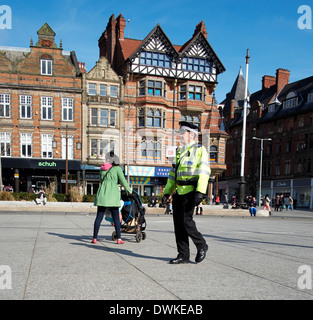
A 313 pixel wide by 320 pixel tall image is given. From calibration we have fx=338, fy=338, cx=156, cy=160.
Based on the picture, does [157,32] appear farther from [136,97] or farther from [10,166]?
[10,166]

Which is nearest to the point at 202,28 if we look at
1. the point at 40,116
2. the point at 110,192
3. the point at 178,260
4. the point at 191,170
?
the point at 40,116

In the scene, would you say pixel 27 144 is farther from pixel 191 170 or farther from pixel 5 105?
pixel 191 170

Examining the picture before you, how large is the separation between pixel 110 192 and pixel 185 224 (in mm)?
2218

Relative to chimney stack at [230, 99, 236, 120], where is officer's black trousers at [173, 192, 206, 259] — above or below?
below

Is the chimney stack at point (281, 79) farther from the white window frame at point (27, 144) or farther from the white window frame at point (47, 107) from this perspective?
the white window frame at point (27, 144)

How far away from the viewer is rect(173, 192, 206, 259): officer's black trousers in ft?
15.5

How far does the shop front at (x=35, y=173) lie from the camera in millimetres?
32438

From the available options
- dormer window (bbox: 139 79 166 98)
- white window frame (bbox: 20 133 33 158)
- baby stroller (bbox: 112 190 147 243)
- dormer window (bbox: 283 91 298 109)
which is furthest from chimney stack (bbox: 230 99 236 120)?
baby stroller (bbox: 112 190 147 243)

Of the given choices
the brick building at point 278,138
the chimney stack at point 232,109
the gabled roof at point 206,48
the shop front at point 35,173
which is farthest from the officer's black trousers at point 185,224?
the chimney stack at point 232,109

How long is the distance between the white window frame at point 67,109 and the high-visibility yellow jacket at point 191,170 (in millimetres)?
30918

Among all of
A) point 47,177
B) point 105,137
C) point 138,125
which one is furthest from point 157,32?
point 47,177

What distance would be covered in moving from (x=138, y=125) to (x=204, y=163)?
31.6m

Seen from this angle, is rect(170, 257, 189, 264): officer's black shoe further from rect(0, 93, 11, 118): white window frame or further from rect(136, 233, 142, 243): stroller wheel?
rect(0, 93, 11, 118): white window frame
